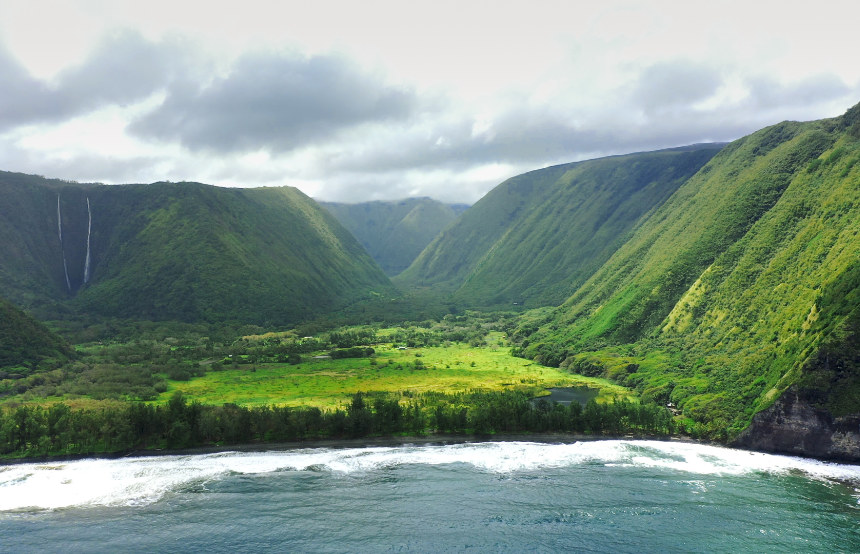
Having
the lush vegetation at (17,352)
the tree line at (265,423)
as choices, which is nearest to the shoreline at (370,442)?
the tree line at (265,423)

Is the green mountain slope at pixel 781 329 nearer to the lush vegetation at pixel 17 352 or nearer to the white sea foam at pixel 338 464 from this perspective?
the white sea foam at pixel 338 464

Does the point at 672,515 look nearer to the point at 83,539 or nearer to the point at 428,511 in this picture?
the point at 428,511

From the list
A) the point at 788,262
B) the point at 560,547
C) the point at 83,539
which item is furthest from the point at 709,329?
the point at 83,539

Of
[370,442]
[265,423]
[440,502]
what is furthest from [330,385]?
[440,502]

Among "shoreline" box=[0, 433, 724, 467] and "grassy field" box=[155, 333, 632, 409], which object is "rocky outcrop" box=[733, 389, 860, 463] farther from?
"grassy field" box=[155, 333, 632, 409]

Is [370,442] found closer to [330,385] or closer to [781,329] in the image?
[330,385]
